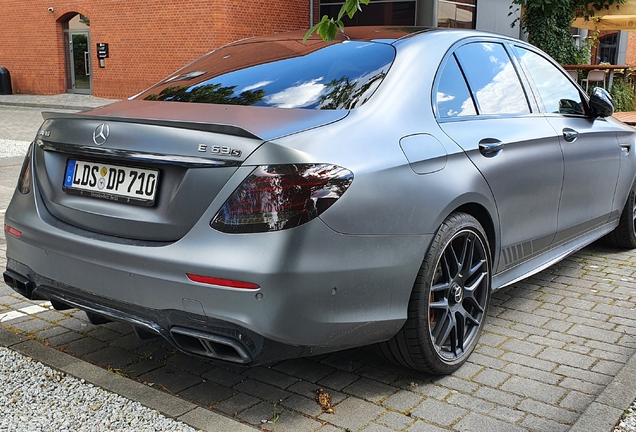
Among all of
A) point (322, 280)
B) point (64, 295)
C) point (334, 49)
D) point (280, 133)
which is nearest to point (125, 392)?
point (64, 295)

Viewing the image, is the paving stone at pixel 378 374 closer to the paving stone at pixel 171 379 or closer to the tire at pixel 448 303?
the tire at pixel 448 303

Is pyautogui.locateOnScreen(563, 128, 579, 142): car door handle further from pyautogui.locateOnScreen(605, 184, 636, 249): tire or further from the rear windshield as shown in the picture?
the rear windshield

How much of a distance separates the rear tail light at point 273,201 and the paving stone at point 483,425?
109 cm

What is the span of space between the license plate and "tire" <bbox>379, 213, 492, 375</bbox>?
3.91 feet

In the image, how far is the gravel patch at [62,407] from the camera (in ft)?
9.15

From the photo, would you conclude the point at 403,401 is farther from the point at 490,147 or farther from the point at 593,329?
the point at 593,329

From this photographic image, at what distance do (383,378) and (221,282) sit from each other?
3.75ft

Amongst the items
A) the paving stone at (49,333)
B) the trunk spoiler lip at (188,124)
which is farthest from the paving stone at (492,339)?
the paving stone at (49,333)

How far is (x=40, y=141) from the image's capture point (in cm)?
321

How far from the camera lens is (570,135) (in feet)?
14.2

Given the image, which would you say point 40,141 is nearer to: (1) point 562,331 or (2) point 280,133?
(2) point 280,133

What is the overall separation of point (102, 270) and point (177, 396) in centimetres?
66

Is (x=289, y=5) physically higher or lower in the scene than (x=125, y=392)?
higher

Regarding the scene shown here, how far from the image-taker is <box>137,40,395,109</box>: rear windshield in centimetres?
310
